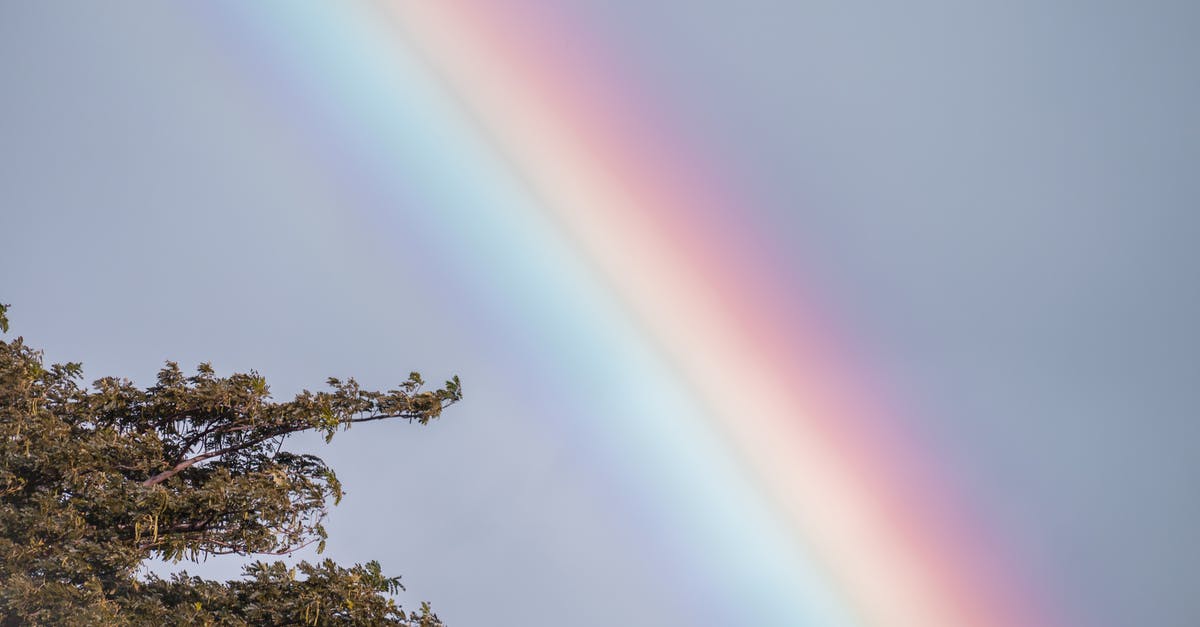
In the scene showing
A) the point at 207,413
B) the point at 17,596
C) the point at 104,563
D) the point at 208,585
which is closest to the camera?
the point at 17,596

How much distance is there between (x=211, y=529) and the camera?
1095 centimetres

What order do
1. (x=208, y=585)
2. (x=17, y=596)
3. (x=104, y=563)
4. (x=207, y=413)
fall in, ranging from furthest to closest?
1. (x=207, y=413)
2. (x=208, y=585)
3. (x=104, y=563)
4. (x=17, y=596)

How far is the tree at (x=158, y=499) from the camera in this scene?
9.58 meters

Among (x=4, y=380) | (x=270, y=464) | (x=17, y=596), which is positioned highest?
(x=4, y=380)

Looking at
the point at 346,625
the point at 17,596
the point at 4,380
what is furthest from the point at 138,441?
the point at 346,625

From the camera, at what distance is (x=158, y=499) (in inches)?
399

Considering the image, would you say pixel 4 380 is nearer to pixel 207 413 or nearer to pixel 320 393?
pixel 207 413

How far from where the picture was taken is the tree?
9578 mm

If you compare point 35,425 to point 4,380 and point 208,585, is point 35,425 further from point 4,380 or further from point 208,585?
point 208,585

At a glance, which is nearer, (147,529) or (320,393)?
(147,529)

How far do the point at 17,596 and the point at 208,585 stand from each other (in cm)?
208

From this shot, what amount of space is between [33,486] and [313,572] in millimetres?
3239

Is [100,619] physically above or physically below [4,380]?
below

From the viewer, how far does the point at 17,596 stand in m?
8.88
